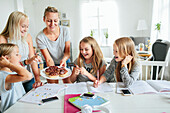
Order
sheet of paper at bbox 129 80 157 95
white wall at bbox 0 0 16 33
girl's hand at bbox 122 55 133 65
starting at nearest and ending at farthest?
sheet of paper at bbox 129 80 157 95
girl's hand at bbox 122 55 133 65
white wall at bbox 0 0 16 33

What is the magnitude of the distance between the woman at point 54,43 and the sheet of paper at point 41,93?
17.3 inches

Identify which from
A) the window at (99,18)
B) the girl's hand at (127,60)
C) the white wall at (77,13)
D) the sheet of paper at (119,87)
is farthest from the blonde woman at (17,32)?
the window at (99,18)

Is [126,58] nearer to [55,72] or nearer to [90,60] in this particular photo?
[90,60]

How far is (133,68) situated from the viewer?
56.8 inches

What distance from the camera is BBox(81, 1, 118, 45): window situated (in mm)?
5395

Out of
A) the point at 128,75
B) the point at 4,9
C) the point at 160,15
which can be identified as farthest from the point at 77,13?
the point at 128,75

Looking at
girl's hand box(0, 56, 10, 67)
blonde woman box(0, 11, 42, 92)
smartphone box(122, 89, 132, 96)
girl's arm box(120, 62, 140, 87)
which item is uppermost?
blonde woman box(0, 11, 42, 92)

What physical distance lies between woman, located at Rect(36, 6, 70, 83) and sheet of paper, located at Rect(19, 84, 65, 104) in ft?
1.45

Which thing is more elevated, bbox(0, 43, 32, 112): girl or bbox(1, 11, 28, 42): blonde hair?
bbox(1, 11, 28, 42): blonde hair

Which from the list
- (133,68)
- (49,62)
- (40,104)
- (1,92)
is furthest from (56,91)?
(133,68)

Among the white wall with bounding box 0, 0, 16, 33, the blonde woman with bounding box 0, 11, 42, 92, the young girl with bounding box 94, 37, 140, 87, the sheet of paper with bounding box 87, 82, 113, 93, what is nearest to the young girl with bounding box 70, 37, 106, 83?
the young girl with bounding box 94, 37, 140, 87

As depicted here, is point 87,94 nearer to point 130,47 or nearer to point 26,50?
point 130,47

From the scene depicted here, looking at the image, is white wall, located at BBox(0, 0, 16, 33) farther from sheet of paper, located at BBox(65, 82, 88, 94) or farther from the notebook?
the notebook

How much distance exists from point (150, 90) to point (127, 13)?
4.70m
